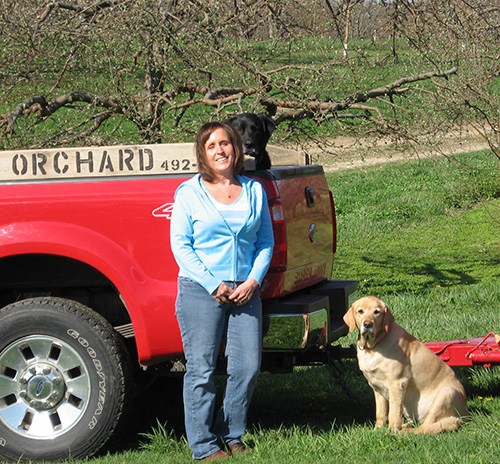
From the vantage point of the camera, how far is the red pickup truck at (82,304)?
12.5ft

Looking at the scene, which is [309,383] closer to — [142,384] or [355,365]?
[355,365]

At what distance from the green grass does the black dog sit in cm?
164

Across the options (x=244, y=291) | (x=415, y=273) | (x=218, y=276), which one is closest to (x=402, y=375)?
(x=244, y=291)

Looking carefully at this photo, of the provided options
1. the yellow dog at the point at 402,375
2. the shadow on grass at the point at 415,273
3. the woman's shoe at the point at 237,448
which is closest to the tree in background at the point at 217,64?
the shadow on grass at the point at 415,273

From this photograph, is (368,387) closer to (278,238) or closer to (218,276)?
(278,238)

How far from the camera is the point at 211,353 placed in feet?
12.3

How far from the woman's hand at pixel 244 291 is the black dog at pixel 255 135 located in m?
1.62

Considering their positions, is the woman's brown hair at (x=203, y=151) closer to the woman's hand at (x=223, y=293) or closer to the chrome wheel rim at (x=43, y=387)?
the woman's hand at (x=223, y=293)

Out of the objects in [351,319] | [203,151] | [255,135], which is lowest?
[351,319]

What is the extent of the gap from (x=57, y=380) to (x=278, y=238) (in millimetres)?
1398

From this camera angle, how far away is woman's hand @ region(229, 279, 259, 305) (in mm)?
3654

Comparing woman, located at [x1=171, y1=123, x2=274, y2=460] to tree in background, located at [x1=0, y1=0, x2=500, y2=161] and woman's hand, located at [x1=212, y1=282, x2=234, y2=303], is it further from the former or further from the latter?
tree in background, located at [x1=0, y1=0, x2=500, y2=161]

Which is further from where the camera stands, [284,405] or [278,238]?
[284,405]

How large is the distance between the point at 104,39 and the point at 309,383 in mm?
3543
